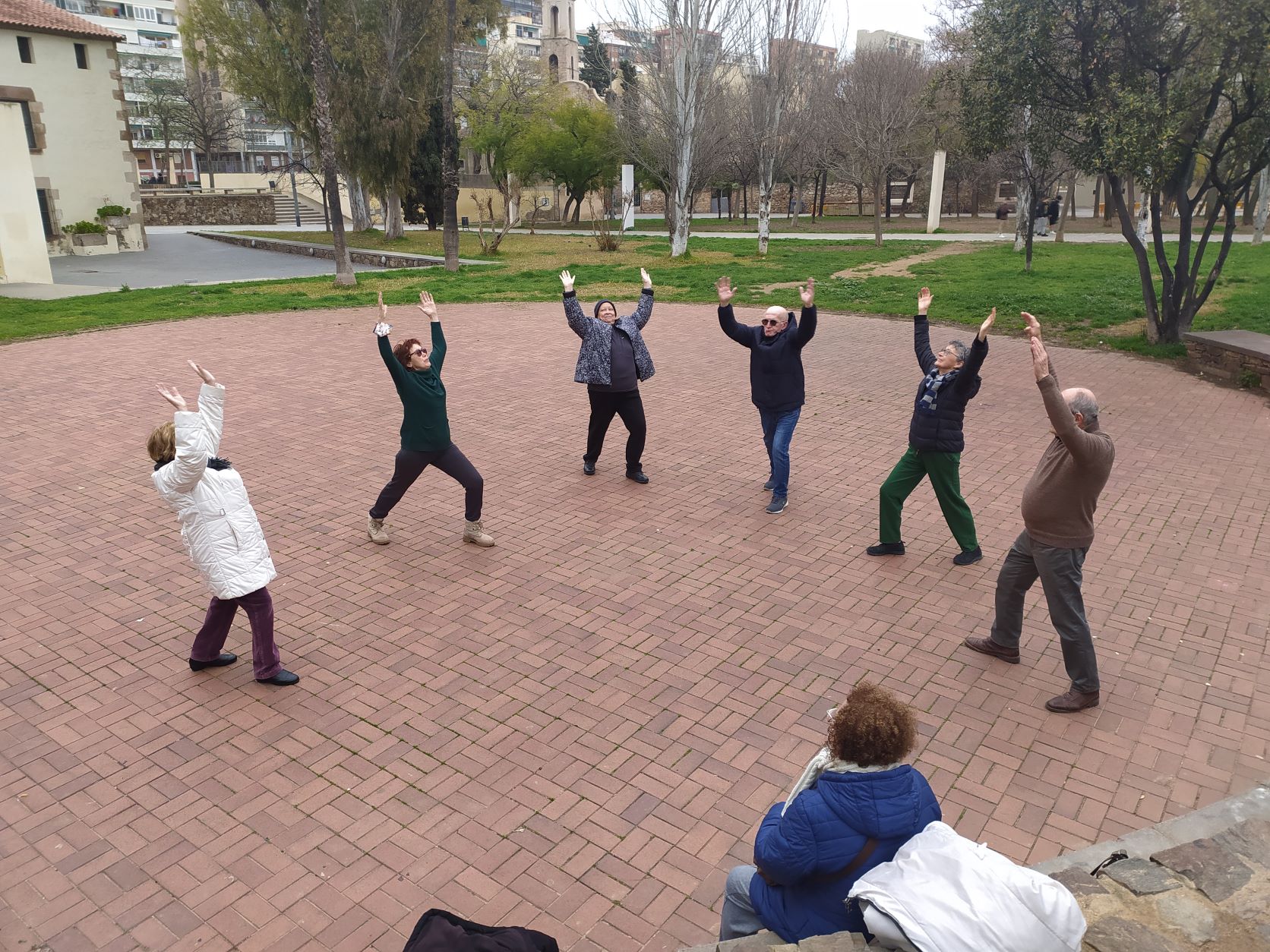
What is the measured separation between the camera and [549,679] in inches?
213

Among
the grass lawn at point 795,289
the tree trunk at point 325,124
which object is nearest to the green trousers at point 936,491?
the grass lawn at point 795,289

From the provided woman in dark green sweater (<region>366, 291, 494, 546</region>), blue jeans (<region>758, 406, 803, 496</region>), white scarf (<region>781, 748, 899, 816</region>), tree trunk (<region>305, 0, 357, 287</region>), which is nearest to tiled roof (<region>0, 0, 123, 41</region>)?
tree trunk (<region>305, 0, 357, 287</region>)

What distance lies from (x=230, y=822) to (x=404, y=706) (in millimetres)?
1118

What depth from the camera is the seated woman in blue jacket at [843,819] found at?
2.69 meters

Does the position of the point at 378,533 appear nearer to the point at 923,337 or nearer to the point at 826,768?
the point at 923,337

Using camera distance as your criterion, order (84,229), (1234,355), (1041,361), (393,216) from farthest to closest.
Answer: (393,216) < (84,229) < (1234,355) < (1041,361)

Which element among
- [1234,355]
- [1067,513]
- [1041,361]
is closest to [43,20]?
[1234,355]

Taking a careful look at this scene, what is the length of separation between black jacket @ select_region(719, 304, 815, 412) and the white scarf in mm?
5033

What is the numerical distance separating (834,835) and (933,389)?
A: 429 centimetres

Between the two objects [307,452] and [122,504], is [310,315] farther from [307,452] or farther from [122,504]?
[122,504]

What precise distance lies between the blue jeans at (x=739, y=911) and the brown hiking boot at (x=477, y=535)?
4.35 meters

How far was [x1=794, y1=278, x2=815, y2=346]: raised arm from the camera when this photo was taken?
23.8 feet

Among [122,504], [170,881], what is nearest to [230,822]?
[170,881]

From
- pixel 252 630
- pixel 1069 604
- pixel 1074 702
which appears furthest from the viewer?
pixel 252 630
